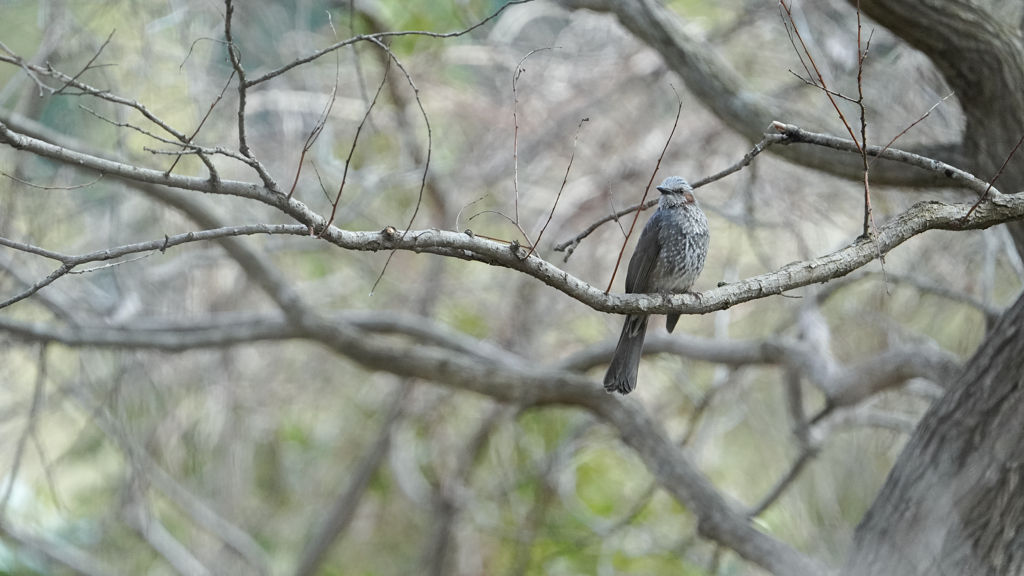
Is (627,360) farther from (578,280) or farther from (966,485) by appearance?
(578,280)

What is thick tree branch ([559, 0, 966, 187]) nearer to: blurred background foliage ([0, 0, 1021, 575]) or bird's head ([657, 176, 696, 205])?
bird's head ([657, 176, 696, 205])

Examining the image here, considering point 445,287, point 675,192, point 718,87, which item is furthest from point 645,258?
point 445,287

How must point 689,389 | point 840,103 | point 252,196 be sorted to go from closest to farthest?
point 252,196, point 840,103, point 689,389

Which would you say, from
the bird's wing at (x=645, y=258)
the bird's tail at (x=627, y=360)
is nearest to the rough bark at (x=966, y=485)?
the bird's tail at (x=627, y=360)

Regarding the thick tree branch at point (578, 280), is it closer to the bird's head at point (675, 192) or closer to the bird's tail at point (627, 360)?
the bird's tail at point (627, 360)

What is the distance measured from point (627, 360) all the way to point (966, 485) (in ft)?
4.95

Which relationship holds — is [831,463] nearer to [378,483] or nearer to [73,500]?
[378,483]

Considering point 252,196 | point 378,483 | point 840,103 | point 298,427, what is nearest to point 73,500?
point 298,427

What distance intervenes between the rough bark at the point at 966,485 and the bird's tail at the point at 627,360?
1.21m

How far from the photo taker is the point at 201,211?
462 centimetres

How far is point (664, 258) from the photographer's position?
3.95 meters

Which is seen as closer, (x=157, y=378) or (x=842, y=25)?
(x=842, y=25)

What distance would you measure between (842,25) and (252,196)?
4.50 metres

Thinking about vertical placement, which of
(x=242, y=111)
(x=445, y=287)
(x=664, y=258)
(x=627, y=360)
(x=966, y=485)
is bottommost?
(x=966, y=485)
